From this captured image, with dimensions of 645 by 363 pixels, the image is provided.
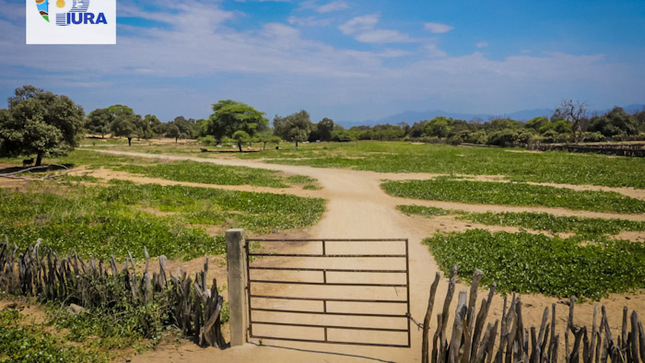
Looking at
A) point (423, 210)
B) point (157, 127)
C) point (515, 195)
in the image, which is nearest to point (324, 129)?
point (157, 127)

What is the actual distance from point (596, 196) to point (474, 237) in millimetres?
13267

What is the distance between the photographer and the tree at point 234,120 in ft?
239

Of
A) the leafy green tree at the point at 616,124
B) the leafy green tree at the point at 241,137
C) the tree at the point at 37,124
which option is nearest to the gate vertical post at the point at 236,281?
the tree at the point at 37,124

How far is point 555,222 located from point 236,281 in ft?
48.8

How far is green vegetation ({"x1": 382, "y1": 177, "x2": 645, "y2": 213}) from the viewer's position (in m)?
19.3

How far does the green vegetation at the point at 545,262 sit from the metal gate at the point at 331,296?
1.97 meters

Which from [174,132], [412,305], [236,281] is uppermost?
[174,132]

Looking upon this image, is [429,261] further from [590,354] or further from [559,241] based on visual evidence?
[590,354]

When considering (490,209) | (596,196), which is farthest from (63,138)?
(596,196)

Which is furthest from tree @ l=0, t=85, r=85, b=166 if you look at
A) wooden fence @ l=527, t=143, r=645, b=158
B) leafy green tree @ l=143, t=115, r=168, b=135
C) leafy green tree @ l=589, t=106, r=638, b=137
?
leafy green tree @ l=143, t=115, r=168, b=135

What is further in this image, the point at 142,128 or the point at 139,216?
the point at 142,128

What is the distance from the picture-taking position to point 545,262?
1071 cm

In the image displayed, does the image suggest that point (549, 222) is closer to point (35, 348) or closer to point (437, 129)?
point (35, 348)

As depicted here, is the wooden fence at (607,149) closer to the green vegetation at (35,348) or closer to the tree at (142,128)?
the green vegetation at (35,348)
